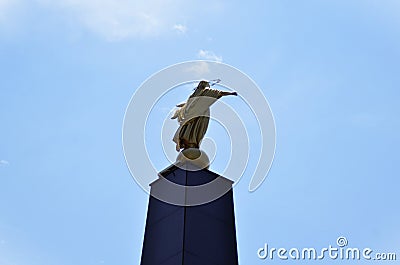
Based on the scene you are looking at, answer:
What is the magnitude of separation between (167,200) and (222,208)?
1.11 meters

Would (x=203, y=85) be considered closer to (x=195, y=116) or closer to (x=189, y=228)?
(x=195, y=116)

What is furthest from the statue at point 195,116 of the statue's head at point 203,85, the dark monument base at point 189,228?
the dark monument base at point 189,228

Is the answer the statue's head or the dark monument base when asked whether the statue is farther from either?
the dark monument base

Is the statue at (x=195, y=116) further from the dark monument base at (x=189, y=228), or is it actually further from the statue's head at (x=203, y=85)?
the dark monument base at (x=189, y=228)

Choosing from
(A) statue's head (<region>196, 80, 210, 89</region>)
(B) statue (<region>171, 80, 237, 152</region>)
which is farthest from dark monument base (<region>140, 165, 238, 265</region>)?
(A) statue's head (<region>196, 80, 210, 89</region>)

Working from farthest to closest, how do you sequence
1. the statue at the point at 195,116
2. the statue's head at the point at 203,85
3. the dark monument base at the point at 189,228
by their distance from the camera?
the statue's head at the point at 203,85 < the statue at the point at 195,116 < the dark monument base at the point at 189,228

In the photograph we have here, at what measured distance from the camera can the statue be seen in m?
12.5

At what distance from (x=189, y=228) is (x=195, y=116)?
2734 millimetres

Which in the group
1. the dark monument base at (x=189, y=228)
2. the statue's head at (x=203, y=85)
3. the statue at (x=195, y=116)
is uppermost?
the statue's head at (x=203, y=85)

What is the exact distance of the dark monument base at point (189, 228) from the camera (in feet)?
35.2

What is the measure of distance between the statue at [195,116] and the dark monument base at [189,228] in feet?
2.27

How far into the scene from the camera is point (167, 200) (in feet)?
38.7

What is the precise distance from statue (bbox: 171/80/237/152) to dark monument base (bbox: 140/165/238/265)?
0.69m

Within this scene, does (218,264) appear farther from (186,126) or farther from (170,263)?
(186,126)
